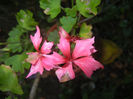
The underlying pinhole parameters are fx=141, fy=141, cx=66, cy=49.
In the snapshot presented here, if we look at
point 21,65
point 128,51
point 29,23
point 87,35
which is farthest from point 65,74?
point 128,51

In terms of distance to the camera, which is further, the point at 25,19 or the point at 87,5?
the point at 25,19

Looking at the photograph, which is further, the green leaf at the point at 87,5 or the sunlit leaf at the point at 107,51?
the sunlit leaf at the point at 107,51

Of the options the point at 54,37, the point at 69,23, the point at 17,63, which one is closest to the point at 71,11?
the point at 69,23

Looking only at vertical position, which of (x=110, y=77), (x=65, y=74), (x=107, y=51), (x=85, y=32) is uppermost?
(x=85, y=32)

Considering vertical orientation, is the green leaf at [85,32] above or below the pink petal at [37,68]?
above

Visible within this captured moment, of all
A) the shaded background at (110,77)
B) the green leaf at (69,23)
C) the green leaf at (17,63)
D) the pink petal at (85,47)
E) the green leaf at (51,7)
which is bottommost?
the shaded background at (110,77)

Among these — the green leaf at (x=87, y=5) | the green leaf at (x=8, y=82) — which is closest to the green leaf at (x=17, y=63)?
the green leaf at (x=8, y=82)

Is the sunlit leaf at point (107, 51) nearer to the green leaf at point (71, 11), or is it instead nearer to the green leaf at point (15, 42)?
the green leaf at point (71, 11)

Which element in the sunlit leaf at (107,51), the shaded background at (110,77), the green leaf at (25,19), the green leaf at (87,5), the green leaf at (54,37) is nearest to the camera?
the green leaf at (87,5)

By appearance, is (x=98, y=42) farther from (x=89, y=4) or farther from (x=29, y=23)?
(x=29, y=23)

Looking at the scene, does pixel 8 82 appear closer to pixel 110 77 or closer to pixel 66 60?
pixel 66 60
